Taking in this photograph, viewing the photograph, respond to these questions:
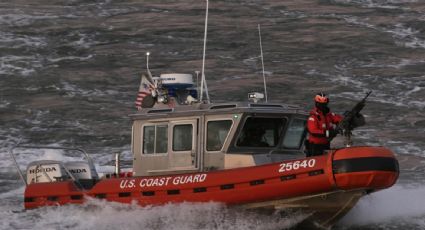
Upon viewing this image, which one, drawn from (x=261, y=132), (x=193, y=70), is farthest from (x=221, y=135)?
(x=193, y=70)

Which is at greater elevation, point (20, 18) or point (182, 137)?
point (182, 137)

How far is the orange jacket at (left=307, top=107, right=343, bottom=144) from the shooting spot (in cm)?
1181

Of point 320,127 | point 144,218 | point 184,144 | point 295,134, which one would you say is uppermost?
point 320,127

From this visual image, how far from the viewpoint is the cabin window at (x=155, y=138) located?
1279 cm

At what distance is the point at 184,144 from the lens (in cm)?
1262

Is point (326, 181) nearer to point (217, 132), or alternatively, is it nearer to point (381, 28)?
point (217, 132)

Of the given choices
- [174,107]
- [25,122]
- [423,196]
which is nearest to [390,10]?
[25,122]

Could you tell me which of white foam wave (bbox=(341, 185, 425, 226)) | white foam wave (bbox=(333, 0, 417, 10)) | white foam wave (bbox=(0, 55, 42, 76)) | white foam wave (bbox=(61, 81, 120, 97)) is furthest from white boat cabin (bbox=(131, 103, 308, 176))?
white foam wave (bbox=(333, 0, 417, 10))

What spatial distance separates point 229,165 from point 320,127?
1375mm

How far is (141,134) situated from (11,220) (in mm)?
2535

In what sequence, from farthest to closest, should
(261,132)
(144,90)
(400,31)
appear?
(400,31)
(144,90)
(261,132)

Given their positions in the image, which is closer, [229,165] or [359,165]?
[359,165]

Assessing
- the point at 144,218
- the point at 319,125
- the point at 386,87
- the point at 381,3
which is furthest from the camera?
the point at 381,3

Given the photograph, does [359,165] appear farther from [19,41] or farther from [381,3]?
[381,3]
